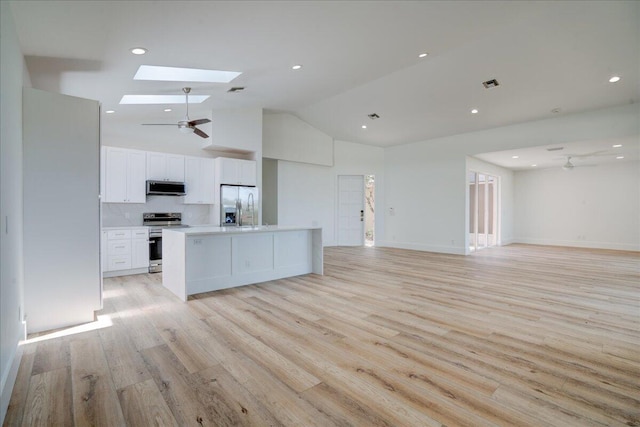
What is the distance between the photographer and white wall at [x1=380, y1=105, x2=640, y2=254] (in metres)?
6.40

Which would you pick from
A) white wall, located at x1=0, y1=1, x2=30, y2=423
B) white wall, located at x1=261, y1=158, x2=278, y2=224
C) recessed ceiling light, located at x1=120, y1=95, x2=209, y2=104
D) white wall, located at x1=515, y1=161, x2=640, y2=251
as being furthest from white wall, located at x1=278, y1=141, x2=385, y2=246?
white wall, located at x1=0, y1=1, x2=30, y2=423

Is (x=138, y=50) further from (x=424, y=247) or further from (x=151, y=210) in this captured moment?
(x=424, y=247)

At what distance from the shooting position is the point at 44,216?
9.80ft

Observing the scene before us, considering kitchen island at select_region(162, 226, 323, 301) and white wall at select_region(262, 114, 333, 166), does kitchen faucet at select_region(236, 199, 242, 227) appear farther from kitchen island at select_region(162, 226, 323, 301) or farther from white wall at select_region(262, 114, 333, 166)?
kitchen island at select_region(162, 226, 323, 301)

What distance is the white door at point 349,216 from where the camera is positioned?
32.5 ft

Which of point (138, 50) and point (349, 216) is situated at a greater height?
point (138, 50)

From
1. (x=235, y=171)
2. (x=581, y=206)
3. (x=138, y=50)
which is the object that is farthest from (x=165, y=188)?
(x=581, y=206)

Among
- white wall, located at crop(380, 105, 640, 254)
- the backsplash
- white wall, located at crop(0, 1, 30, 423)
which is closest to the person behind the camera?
white wall, located at crop(0, 1, 30, 423)

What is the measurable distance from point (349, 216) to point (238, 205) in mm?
4094

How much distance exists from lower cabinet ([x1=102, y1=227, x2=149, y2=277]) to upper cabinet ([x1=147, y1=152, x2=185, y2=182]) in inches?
42.6

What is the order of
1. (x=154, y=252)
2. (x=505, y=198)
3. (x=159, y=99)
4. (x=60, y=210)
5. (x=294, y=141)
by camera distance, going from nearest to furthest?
(x=60, y=210), (x=159, y=99), (x=154, y=252), (x=294, y=141), (x=505, y=198)

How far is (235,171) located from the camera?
6883mm

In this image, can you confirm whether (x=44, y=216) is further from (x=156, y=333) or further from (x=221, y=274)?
(x=221, y=274)

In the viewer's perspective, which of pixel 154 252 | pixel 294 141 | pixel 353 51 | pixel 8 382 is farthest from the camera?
pixel 294 141
